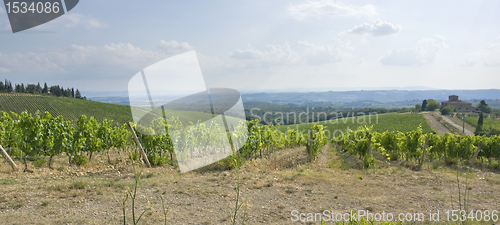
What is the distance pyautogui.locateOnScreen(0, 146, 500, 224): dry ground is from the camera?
15.7ft

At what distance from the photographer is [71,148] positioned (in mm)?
9617

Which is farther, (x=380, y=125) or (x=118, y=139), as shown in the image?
(x=380, y=125)

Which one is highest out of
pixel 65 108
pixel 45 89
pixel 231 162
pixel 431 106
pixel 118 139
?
pixel 45 89

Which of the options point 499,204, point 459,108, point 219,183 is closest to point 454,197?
point 499,204

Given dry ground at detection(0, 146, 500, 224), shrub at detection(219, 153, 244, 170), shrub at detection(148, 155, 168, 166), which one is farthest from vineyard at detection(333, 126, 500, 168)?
shrub at detection(148, 155, 168, 166)

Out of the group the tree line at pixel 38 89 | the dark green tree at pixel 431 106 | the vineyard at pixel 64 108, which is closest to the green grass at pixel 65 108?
the vineyard at pixel 64 108

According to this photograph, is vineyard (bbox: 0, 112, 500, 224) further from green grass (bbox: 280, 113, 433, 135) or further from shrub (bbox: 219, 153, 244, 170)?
green grass (bbox: 280, 113, 433, 135)

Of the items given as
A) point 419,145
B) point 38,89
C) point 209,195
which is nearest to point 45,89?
point 38,89

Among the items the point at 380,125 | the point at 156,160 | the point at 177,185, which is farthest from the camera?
the point at 380,125

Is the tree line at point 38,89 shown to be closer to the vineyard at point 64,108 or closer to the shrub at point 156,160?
the vineyard at point 64,108

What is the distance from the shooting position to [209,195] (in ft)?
20.4

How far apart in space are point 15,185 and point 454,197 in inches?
439

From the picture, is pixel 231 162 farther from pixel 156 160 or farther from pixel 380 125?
pixel 380 125

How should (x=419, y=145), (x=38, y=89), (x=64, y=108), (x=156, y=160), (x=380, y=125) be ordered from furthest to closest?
1. (x=38, y=89)
2. (x=380, y=125)
3. (x=64, y=108)
4. (x=419, y=145)
5. (x=156, y=160)
